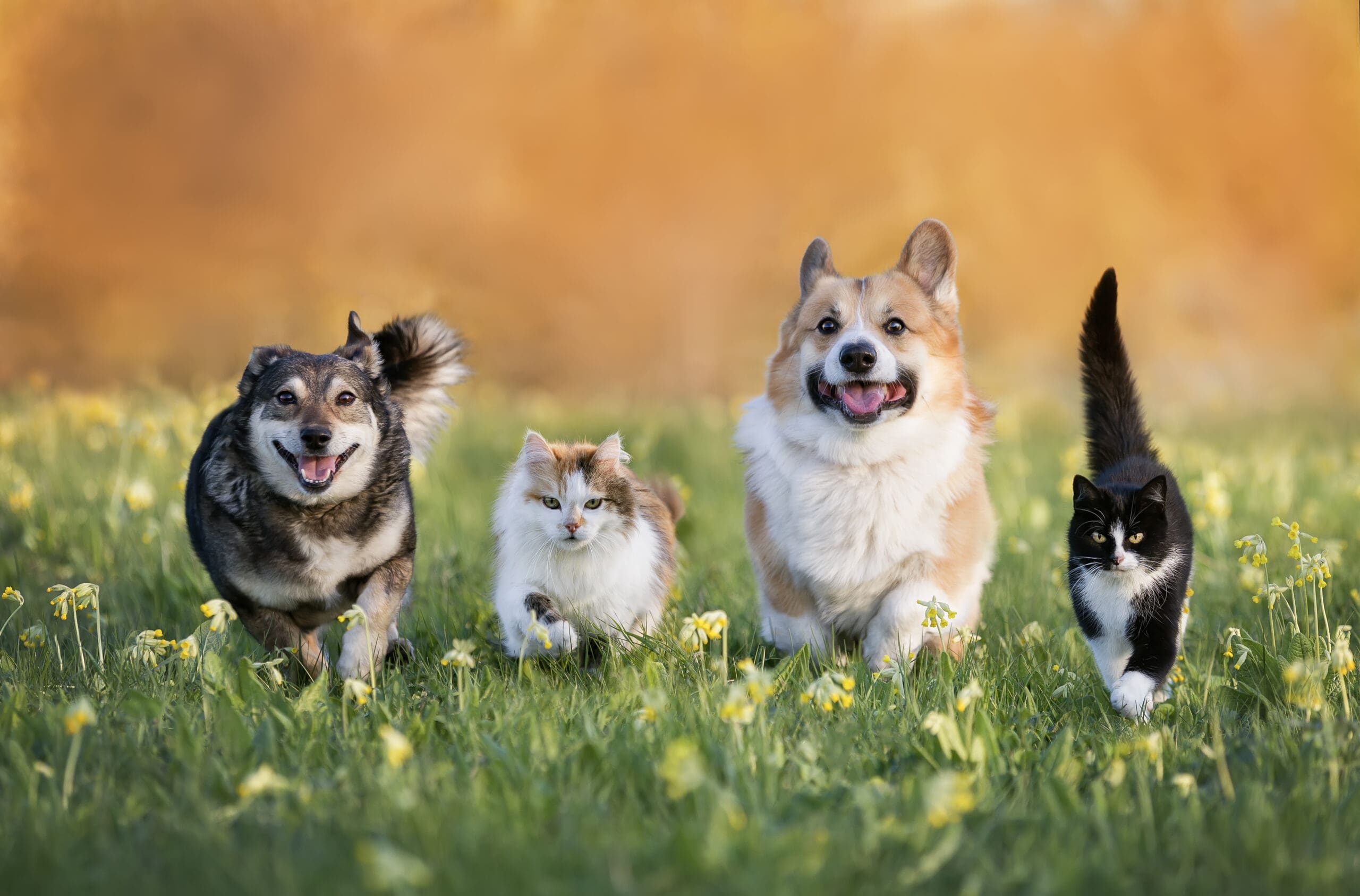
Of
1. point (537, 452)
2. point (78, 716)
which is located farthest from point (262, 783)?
point (537, 452)

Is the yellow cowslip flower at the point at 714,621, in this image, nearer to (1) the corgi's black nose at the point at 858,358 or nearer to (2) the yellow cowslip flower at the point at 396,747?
(2) the yellow cowslip flower at the point at 396,747

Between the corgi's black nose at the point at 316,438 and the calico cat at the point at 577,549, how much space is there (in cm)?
74

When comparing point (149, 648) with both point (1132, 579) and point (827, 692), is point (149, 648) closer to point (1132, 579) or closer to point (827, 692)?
point (827, 692)

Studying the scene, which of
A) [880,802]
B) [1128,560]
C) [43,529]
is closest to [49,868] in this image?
[880,802]

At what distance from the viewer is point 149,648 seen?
11.5 ft

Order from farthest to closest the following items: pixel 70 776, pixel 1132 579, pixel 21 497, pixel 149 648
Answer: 1. pixel 21 497
2. pixel 1132 579
3. pixel 149 648
4. pixel 70 776

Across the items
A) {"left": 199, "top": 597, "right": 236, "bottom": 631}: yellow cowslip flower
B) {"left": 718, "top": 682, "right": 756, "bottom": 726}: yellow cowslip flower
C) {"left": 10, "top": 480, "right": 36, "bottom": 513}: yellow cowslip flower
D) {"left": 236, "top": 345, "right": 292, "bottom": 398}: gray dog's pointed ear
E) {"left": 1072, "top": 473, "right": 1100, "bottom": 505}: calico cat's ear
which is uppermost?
{"left": 236, "top": 345, "right": 292, "bottom": 398}: gray dog's pointed ear

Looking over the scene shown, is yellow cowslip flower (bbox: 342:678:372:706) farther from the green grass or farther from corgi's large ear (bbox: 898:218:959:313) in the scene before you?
corgi's large ear (bbox: 898:218:959:313)

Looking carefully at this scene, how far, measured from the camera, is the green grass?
2.22m

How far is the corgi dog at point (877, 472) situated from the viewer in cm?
396

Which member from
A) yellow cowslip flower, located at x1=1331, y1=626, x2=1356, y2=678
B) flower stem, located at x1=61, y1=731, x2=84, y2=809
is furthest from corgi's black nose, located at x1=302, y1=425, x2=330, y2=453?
yellow cowslip flower, located at x1=1331, y1=626, x2=1356, y2=678

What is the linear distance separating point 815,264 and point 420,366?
180 centimetres

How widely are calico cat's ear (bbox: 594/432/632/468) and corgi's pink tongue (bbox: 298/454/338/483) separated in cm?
96

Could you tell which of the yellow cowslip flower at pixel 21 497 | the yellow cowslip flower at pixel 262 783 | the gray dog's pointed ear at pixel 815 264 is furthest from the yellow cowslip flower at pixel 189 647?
the yellow cowslip flower at pixel 21 497
